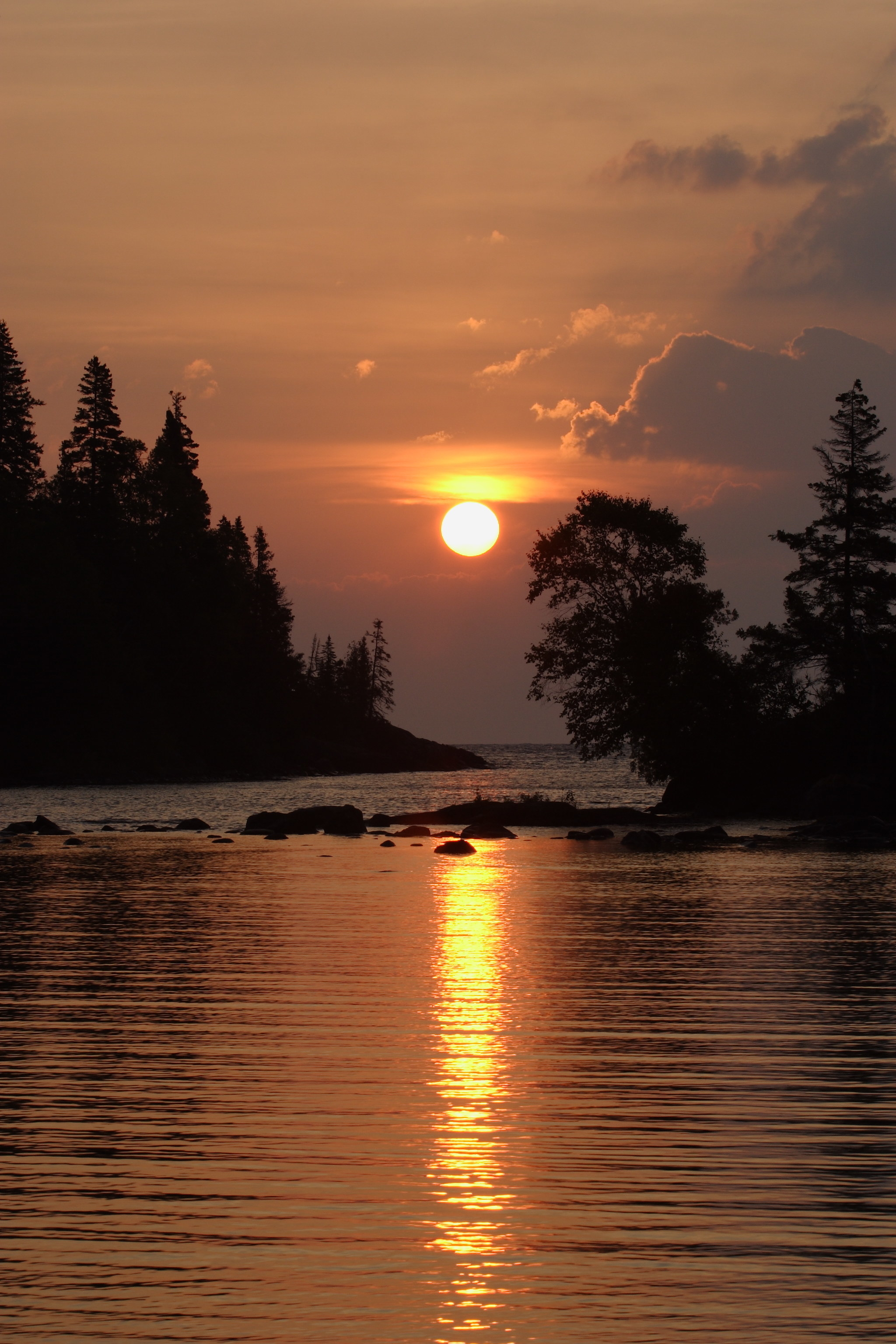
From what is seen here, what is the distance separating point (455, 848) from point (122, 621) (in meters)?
66.8

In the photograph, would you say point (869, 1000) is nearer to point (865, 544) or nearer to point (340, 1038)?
point (340, 1038)

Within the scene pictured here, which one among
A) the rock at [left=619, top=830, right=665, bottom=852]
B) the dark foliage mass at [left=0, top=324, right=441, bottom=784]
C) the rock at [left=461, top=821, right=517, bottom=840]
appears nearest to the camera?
the rock at [left=619, top=830, right=665, bottom=852]

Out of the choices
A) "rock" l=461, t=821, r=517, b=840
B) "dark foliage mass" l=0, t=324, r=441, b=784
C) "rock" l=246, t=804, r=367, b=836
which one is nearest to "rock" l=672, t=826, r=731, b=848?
"rock" l=461, t=821, r=517, b=840

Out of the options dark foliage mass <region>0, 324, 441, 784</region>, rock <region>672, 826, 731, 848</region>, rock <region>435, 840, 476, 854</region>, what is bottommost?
rock <region>672, 826, 731, 848</region>

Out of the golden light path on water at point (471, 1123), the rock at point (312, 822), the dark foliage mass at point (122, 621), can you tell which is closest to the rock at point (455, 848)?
the rock at point (312, 822)

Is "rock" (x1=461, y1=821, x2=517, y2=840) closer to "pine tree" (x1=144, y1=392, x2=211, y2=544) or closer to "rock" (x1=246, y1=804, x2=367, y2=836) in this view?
"rock" (x1=246, y1=804, x2=367, y2=836)

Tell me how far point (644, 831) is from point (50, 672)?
56209 mm

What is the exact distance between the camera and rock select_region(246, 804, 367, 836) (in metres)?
40.2

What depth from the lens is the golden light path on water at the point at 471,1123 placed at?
18.3ft

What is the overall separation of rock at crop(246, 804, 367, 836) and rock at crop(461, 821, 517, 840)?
3747 millimetres

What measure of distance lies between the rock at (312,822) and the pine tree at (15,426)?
186ft

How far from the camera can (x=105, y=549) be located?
92312 mm

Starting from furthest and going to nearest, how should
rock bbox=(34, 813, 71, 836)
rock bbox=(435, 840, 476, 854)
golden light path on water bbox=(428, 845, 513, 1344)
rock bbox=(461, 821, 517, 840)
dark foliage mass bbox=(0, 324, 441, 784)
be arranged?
1. dark foliage mass bbox=(0, 324, 441, 784)
2. rock bbox=(461, 821, 517, 840)
3. rock bbox=(34, 813, 71, 836)
4. rock bbox=(435, 840, 476, 854)
5. golden light path on water bbox=(428, 845, 513, 1344)

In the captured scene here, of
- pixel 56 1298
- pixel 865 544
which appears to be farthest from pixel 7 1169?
pixel 865 544
